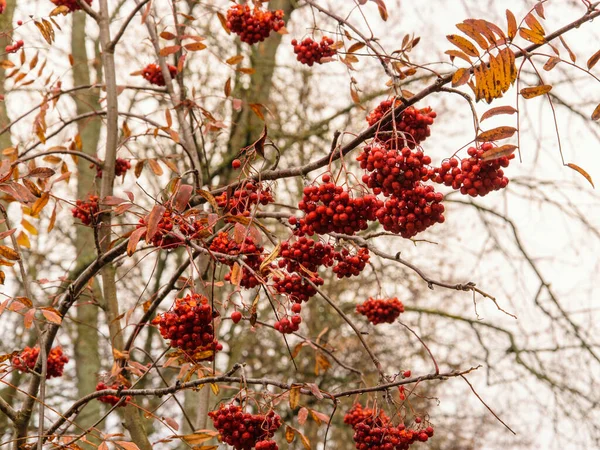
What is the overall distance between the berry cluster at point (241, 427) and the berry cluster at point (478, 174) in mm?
919

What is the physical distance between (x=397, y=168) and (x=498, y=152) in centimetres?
23

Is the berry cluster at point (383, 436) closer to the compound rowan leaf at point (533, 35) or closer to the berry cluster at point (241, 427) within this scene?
the berry cluster at point (241, 427)

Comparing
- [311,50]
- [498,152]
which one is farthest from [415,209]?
[311,50]

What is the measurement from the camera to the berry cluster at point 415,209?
64.6 inches

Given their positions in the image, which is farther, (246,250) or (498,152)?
(246,250)

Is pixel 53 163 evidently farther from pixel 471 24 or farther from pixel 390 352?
pixel 390 352

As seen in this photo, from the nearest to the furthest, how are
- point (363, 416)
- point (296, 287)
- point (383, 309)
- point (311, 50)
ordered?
1. point (296, 287)
2. point (363, 416)
3. point (311, 50)
4. point (383, 309)

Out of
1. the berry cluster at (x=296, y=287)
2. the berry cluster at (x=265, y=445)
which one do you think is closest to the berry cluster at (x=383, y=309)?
the berry cluster at (x=296, y=287)

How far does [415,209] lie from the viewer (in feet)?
5.42

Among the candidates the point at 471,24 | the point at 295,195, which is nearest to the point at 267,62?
the point at 295,195

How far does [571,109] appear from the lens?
5.51 meters

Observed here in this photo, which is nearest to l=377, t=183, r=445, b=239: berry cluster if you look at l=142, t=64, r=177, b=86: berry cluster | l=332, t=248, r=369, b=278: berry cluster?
l=332, t=248, r=369, b=278: berry cluster

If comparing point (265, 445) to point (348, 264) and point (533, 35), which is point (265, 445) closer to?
point (348, 264)

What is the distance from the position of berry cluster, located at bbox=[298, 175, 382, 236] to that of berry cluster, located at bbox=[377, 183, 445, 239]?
57 mm
